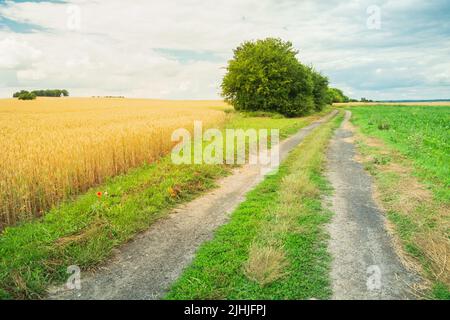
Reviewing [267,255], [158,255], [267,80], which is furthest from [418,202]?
[267,80]

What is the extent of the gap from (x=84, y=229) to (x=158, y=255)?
1815 millimetres

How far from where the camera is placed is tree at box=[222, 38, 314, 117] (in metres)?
43.5

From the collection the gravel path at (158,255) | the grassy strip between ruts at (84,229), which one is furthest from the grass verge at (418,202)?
the grassy strip between ruts at (84,229)

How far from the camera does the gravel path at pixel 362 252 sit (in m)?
4.80

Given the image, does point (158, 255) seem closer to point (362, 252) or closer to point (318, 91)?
point (362, 252)

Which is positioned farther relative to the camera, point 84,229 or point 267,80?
point 267,80

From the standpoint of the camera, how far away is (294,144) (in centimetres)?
1930

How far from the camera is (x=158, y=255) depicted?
19.6ft

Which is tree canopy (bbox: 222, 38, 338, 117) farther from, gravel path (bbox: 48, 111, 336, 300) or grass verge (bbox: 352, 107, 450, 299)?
gravel path (bbox: 48, 111, 336, 300)

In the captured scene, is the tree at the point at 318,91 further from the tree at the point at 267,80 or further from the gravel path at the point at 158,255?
the gravel path at the point at 158,255

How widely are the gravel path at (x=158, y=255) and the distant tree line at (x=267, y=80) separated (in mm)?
35783

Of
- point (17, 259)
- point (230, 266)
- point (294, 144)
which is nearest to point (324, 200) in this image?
point (230, 266)
